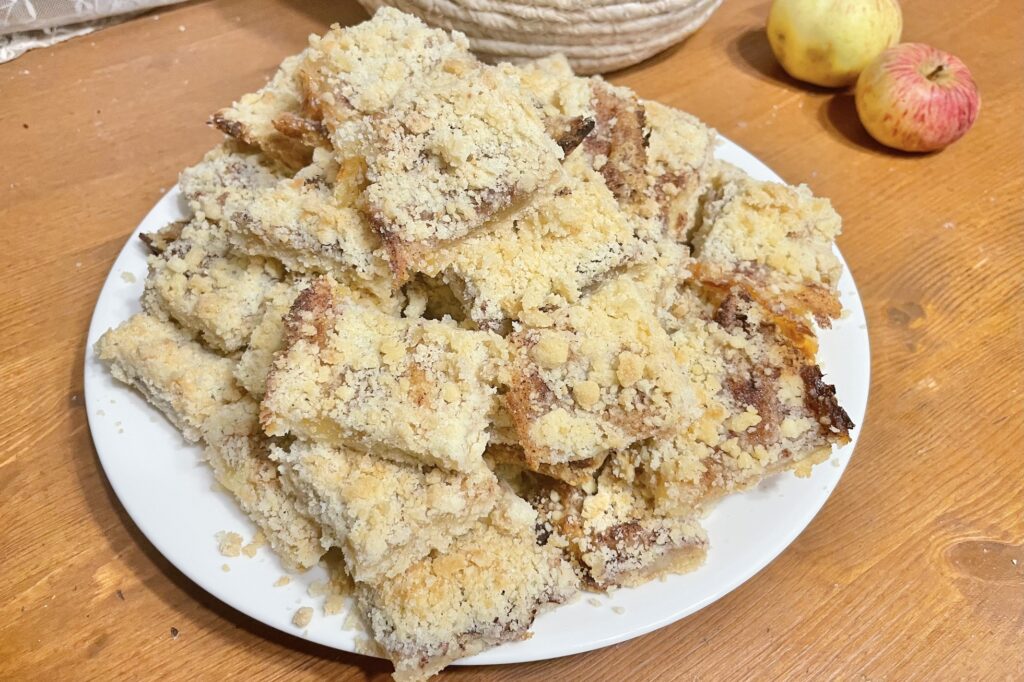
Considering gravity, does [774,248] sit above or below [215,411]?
above

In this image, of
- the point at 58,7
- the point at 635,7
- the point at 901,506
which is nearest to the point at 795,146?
the point at 635,7

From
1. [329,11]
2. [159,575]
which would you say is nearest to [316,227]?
[159,575]

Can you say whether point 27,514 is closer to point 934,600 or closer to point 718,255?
point 718,255

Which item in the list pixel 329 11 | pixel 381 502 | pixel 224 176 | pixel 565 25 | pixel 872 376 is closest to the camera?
pixel 381 502

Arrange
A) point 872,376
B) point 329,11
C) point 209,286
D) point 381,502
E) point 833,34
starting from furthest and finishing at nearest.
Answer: point 329,11 < point 833,34 < point 872,376 < point 209,286 < point 381,502

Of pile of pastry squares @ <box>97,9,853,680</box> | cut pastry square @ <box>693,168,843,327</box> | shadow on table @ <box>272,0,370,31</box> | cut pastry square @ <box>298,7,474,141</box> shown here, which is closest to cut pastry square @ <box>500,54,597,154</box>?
pile of pastry squares @ <box>97,9,853,680</box>

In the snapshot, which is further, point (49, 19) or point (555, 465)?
point (49, 19)

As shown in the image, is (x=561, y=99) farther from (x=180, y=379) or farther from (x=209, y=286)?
(x=180, y=379)
